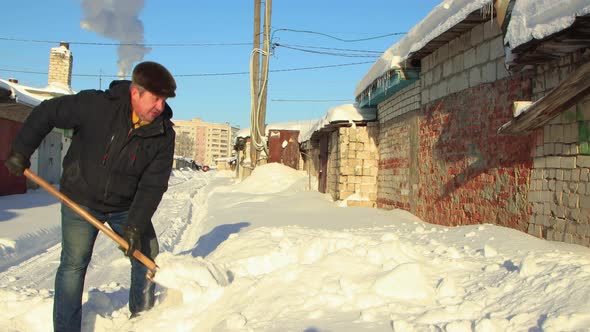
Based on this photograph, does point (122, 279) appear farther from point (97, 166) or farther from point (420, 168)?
point (420, 168)

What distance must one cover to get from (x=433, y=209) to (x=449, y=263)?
4.11 m

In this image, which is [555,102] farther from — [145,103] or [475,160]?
[145,103]

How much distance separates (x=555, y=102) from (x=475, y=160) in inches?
84.2

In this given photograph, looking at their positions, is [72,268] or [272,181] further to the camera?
[272,181]

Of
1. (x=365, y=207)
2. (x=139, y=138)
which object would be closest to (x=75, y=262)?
(x=139, y=138)

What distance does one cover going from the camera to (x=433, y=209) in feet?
25.2

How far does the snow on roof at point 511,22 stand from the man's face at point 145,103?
10.1ft

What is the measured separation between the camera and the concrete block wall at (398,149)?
8695 mm

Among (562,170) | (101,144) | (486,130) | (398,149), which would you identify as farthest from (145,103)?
(398,149)

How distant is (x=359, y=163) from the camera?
10.9 meters

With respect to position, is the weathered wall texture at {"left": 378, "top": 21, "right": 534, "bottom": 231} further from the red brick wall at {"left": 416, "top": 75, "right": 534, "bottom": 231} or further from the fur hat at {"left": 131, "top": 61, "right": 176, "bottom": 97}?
the fur hat at {"left": 131, "top": 61, "right": 176, "bottom": 97}

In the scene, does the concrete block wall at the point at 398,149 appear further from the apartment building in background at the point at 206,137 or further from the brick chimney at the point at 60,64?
the apartment building in background at the point at 206,137

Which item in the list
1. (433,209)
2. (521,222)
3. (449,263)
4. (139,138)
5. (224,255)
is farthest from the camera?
(433,209)

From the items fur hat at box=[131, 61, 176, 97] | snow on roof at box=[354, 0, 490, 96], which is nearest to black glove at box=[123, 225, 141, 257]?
fur hat at box=[131, 61, 176, 97]
